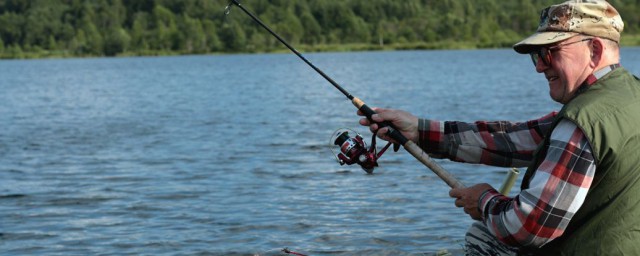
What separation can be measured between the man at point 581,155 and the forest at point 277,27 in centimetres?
12666

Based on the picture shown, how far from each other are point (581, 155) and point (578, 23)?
52 centimetres

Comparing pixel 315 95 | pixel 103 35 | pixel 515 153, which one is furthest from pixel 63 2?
pixel 515 153

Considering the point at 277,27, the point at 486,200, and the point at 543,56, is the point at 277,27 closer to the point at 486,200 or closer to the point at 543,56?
the point at 486,200

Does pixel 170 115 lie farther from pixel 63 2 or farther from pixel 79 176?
pixel 63 2

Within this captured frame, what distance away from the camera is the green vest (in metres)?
3.56

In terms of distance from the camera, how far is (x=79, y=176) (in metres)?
16.6

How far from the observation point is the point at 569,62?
3.84m

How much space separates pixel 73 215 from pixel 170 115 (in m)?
19.0

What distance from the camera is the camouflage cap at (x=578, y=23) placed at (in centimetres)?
378

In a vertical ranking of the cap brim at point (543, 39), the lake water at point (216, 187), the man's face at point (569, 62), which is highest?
the cap brim at point (543, 39)

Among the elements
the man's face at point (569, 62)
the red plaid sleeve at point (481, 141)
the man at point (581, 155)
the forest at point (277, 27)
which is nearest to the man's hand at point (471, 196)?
the man at point (581, 155)

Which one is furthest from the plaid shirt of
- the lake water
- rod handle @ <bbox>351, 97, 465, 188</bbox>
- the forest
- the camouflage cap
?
the forest

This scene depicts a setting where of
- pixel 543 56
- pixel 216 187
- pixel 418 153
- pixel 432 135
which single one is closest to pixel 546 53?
pixel 543 56

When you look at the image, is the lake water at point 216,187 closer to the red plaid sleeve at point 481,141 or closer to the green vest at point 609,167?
the red plaid sleeve at point 481,141
